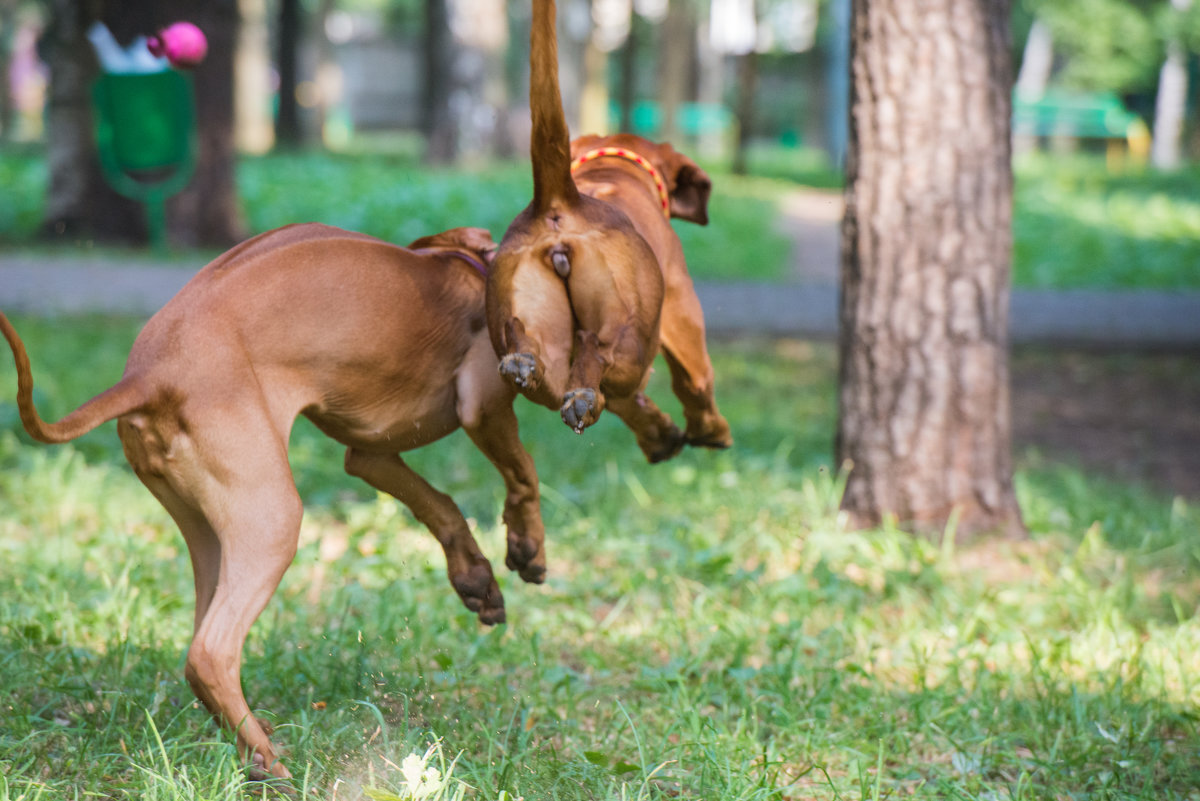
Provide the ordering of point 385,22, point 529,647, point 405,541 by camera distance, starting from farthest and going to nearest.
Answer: point 385,22 < point 405,541 < point 529,647

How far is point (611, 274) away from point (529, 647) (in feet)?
5.00

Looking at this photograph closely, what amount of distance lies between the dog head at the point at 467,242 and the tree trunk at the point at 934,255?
2.17 meters

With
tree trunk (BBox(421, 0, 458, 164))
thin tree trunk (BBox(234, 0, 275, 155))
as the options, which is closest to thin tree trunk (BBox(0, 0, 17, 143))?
thin tree trunk (BBox(234, 0, 275, 155))

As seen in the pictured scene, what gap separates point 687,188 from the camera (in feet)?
12.0

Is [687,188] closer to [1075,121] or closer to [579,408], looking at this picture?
[579,408]

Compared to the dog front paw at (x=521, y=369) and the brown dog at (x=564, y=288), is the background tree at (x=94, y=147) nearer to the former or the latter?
the brown dog at (x=564, y=288)

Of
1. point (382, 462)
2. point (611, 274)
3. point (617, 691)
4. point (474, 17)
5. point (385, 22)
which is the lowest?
point (617, 691)

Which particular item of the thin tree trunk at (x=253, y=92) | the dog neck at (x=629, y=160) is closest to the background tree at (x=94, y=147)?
the dog neck at (x=629, y=160)

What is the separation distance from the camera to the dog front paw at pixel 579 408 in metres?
2.44

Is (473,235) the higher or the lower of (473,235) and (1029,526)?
the higher

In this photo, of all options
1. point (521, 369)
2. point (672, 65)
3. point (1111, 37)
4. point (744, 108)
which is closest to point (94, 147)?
point (521, 369)

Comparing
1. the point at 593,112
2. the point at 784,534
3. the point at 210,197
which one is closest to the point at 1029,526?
the point at 784,534

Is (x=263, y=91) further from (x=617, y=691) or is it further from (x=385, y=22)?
(x=385, y=22)

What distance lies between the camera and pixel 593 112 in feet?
76.0
